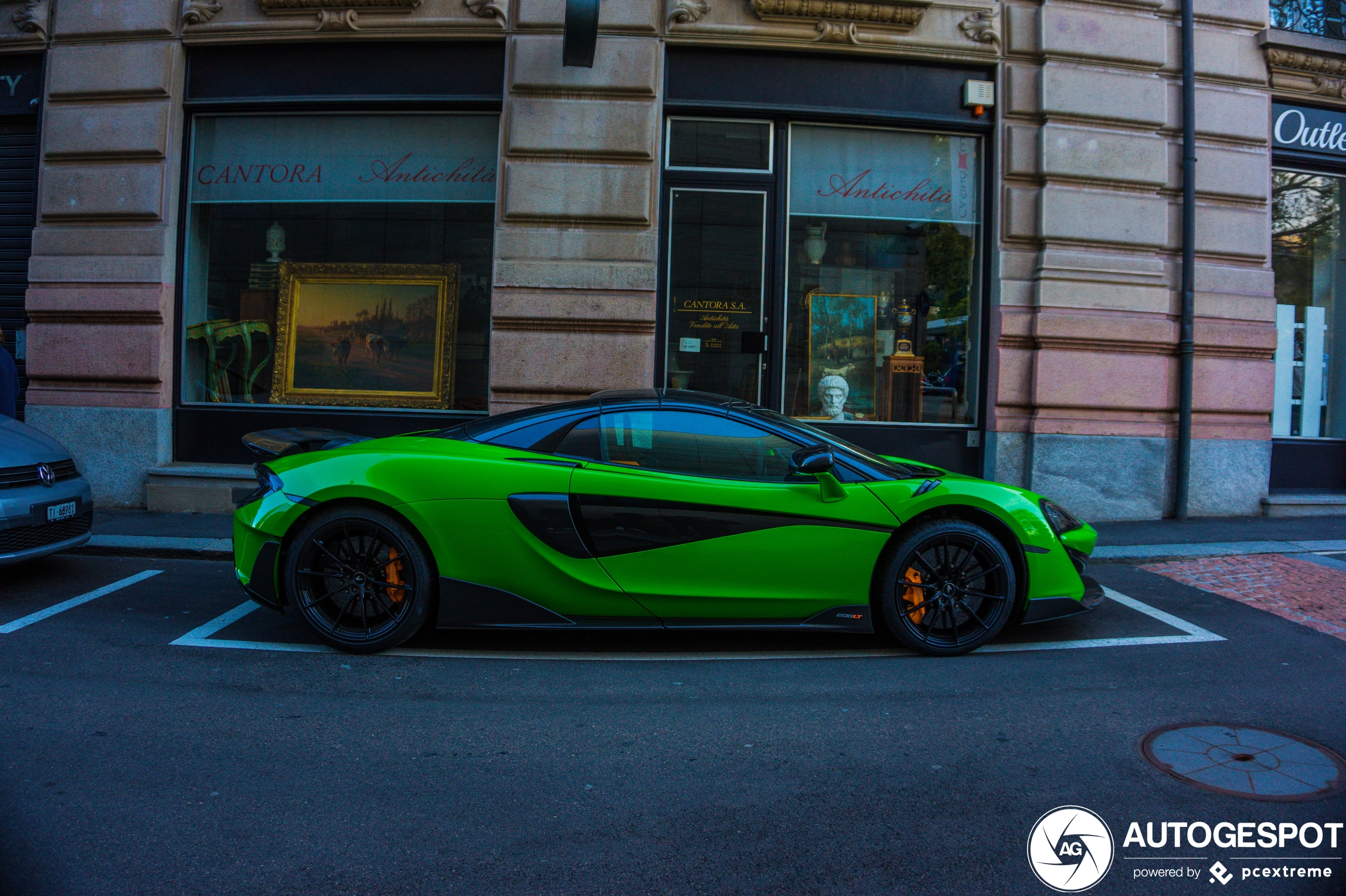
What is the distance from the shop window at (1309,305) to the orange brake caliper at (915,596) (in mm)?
7530

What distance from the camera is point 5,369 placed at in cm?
803

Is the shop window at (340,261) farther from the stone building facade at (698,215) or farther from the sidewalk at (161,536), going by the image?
the sidewalk at (161,536)

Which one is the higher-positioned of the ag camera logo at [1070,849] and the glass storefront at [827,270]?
the glass storefront at [827,270]

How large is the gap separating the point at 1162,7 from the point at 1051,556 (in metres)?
7.30

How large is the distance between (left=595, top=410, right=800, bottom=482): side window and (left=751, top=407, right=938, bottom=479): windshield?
172 millimetres

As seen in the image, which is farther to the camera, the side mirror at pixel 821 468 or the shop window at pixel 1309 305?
the shop window at pixel 1309 305

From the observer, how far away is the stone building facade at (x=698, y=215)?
8.70m

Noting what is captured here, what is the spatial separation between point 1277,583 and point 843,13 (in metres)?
6.29

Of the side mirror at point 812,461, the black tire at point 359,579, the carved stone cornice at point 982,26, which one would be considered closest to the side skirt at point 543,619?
the black tire at point 359,579

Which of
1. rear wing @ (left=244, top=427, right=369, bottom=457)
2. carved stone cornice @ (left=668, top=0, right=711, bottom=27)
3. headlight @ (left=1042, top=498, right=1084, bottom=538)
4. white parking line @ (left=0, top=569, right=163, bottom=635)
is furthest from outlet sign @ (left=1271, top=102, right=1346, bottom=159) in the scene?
white parking line @ (left=0, top=569, right=163, bottom=635)

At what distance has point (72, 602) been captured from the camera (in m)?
5.49

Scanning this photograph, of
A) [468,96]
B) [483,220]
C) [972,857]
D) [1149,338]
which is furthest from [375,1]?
[972,857]

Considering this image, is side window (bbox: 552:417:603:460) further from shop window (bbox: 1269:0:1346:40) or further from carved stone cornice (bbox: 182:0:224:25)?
shop window (bbox: 1269:0:1346:40)

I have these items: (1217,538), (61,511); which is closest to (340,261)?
(61,511)
